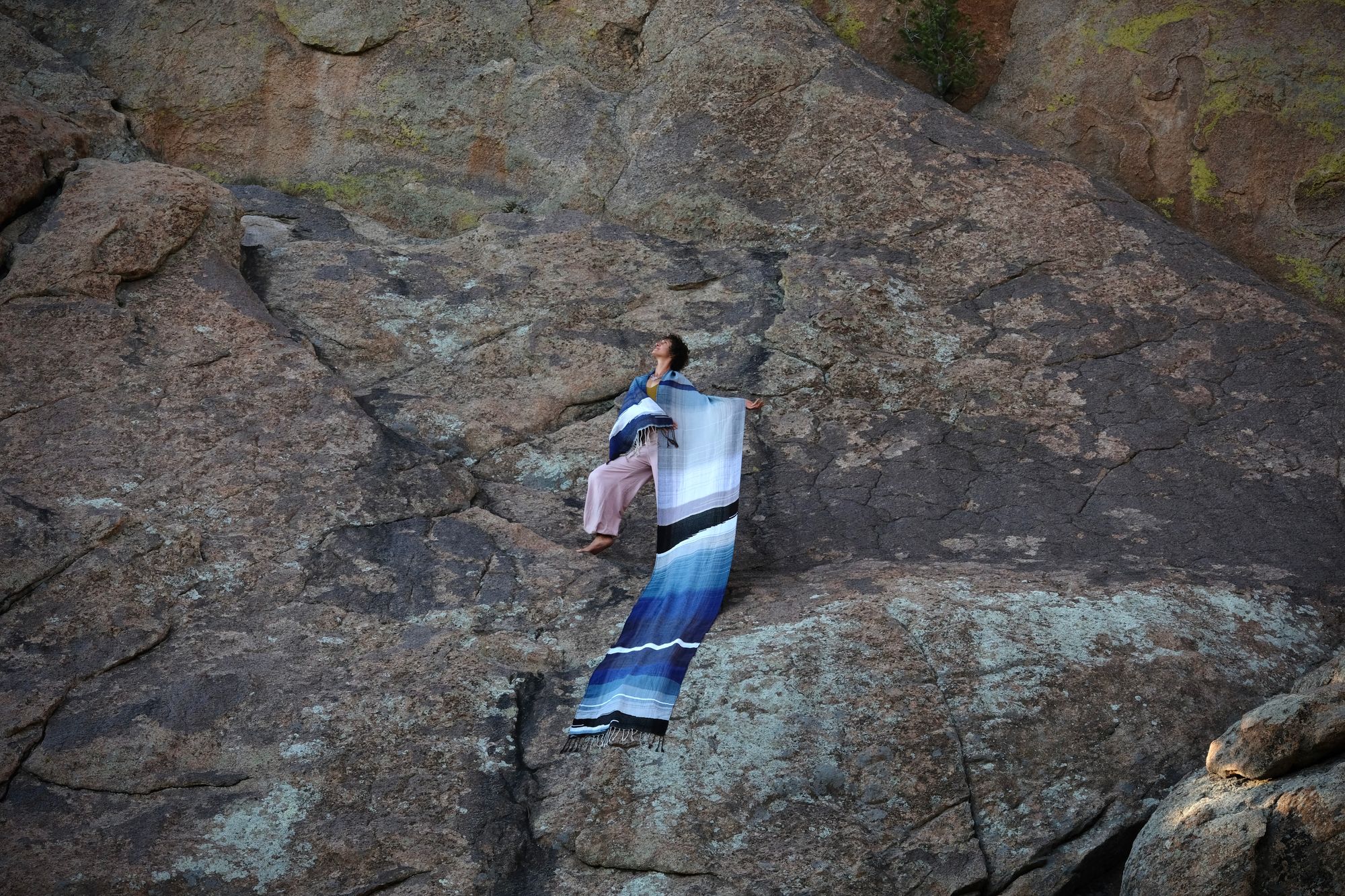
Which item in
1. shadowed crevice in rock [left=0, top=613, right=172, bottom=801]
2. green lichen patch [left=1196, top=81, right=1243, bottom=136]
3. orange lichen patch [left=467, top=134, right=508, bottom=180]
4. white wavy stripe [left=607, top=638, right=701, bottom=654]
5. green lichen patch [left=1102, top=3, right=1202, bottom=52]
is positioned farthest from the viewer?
orange lichen patch [left=467, top=134, right=508, bottom=180]

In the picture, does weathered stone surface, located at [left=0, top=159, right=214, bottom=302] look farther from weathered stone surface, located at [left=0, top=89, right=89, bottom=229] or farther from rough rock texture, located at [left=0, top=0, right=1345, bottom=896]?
weathered stone surface, located at [left=0, top=89, right=89, bottom=229]

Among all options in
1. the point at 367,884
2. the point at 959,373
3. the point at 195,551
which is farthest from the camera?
the point at 959,373

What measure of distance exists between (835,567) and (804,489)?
0.59 m

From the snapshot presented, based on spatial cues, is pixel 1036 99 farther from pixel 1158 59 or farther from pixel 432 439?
pixel 432 439

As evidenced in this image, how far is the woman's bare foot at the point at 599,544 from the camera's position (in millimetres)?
4398

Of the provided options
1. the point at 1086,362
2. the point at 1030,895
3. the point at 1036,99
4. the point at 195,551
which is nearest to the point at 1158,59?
the point at 1036,99

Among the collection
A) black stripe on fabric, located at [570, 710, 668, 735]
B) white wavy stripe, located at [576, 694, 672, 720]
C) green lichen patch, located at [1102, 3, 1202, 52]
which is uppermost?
green lichen patch, located at [1102, 3, 1202, 52]

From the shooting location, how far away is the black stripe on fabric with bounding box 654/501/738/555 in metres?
4.30

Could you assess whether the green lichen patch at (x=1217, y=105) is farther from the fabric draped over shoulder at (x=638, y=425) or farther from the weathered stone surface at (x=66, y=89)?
the weathered stone surface at (x=66, y=89)

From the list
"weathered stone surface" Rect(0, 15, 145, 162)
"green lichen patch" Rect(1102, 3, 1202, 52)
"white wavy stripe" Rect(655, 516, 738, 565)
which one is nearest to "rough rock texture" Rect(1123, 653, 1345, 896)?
"white wavy stripe" Rect(655, 516, 738, 565)

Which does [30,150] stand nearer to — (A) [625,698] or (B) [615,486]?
(B) [615,486]

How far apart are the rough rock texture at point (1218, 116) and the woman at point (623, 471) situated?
3.34 m

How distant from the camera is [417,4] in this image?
6988 mm

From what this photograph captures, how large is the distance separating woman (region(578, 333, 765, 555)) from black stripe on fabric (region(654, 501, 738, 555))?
0.20 m
